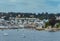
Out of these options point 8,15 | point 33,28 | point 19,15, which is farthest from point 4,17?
point 33,28

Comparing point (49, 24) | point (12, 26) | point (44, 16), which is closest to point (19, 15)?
point (44, 16)

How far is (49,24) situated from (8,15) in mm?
22855

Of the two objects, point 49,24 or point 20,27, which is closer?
point 49,24

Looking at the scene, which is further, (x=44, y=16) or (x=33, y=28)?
(x=44, y=16)

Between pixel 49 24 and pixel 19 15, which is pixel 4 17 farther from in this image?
pixel 49 24

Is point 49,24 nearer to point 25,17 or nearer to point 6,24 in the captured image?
point 6,24

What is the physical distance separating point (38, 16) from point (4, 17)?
436 inches

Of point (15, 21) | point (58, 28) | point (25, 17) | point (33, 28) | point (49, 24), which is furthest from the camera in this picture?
point (25, 17)

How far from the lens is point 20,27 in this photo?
77312 millimetres

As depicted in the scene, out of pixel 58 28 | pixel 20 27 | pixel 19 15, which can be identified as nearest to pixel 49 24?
pixel 58 28

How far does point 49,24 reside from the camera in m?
69.8

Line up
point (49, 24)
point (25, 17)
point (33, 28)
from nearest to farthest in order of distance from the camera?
point (49, 24)
point (33, 28)
point (25, 17)

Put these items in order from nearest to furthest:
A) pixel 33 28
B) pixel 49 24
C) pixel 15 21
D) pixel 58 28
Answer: pixel 58 28, pixel 49 24, pixel 33 28, pixel 15 21

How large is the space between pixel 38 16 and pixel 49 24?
23237 mm
